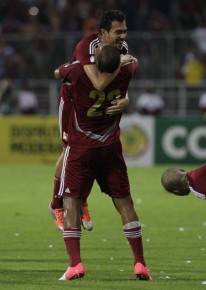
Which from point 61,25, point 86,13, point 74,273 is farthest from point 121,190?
point 86,13

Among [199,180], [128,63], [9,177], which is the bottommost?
[9,177]

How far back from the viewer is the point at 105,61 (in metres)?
8.72

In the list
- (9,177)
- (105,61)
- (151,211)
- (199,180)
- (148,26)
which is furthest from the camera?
(148,26)

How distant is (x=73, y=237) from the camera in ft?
29.9

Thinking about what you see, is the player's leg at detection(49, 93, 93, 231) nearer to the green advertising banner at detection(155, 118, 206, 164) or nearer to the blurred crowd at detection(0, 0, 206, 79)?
the green advertising banner at detection(155, 118, 206, 164)

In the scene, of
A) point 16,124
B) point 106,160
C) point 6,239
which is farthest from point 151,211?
point 16,124

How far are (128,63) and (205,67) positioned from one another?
19.0 metres

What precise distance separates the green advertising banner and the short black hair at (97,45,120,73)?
16.5 metres

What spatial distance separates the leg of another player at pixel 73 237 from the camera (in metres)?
9.02

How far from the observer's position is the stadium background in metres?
25.5

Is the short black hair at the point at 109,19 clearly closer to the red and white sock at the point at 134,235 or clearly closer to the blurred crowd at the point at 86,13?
the red and white sock at the point at 134,235

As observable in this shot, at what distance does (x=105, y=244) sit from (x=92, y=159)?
3.22 m

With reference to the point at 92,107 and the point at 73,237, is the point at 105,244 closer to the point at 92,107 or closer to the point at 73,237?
the point at 73,237

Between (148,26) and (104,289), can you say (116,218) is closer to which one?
(104,289)
